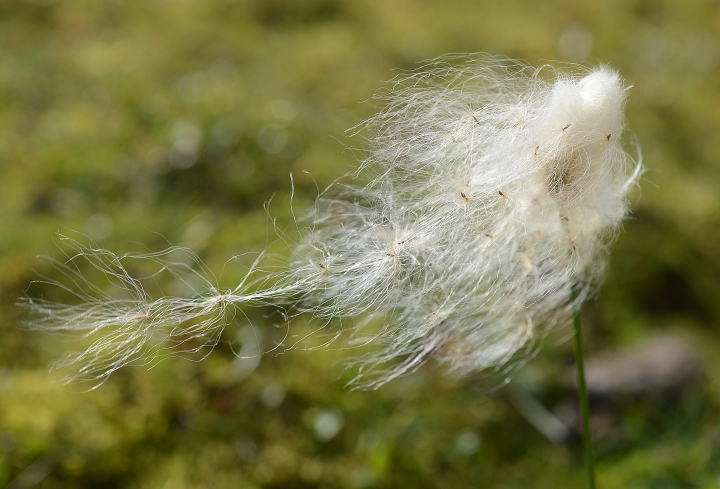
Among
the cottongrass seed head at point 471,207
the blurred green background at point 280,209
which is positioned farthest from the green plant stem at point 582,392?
the blurred green background at point 280,209

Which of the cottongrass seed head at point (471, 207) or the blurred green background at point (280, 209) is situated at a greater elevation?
the cottongrass seed head at point (471, 207)

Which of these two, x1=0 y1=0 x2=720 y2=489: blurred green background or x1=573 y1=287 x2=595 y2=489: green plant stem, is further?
x1=0 y1=0 x2=720 y2=489: blurred green background

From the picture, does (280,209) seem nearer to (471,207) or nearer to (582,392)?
(471,207)

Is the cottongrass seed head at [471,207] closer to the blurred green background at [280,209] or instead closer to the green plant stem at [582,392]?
the green plant stem at [582,392]

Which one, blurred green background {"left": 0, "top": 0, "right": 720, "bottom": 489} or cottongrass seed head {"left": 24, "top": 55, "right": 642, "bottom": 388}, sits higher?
cottongrass seed head {"left": 24, "top": 55, "right": 642, "bottom": 388}

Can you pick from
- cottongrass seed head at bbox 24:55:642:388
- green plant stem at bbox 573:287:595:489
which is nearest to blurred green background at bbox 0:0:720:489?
cottongrass seed head at bbox 24:55:642:388

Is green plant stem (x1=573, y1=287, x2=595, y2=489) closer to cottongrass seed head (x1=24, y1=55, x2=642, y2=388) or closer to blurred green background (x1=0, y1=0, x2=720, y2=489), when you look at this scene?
cottongrass seed head (x1=24, y1=55, x2=642, y2=388)

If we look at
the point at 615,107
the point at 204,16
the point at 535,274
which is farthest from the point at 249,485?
the point at 204,16

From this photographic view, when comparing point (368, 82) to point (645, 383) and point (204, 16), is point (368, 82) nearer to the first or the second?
point (204, 16)

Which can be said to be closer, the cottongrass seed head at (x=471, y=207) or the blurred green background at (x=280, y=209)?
the cottongrass seed head at (x=471, y=207)

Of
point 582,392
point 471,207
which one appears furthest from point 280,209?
point 582,392

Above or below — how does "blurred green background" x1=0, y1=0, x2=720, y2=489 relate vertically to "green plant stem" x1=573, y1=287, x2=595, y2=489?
below
